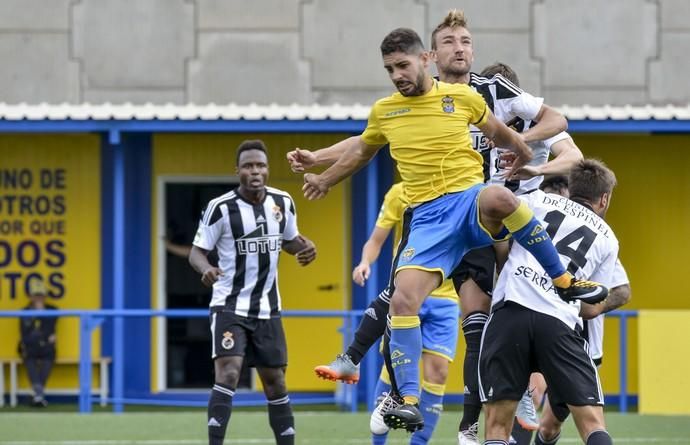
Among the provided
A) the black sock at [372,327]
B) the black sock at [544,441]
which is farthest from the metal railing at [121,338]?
the black sock at [544,441]

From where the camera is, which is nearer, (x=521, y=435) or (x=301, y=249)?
(x=521, y=435)

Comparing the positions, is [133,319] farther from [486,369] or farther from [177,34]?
[486,369]

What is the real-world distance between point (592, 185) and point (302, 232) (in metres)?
9.33

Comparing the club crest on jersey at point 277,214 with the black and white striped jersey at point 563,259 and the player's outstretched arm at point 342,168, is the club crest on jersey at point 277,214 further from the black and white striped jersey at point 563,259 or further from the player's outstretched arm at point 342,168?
the black and white striped jersey at point 563,259

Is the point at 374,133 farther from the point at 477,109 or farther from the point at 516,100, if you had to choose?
the point at 516,100

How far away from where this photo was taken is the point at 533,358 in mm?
7648

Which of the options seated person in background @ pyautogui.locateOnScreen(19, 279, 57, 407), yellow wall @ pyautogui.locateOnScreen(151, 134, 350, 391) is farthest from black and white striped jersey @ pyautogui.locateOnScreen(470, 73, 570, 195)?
seated person in background @ pyautogui.locateOnScreen(19, 279, 57, 407)

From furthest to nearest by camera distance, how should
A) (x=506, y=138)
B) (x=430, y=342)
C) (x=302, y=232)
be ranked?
(x=302, y=232) < (x=430, y=342) < (x=506, y=138)

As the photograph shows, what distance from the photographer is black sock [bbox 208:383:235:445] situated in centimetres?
981

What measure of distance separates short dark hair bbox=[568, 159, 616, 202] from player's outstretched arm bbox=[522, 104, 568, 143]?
364mm

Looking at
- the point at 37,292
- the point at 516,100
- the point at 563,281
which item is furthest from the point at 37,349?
the point at 563,281

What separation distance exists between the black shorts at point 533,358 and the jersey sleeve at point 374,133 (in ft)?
3.67

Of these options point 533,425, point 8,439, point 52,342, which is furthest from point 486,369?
point 52,342

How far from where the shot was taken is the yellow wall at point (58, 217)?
1703 cm
